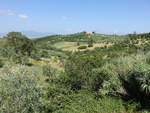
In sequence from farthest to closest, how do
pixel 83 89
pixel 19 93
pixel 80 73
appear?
1. pixel 80 73
2. pixel 83 89
3. pixel 19 93

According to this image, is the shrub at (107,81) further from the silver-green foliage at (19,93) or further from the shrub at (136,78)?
the silver-green foliage at (19,93)

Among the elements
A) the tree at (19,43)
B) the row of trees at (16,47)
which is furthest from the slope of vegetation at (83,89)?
the tree at (19,43)

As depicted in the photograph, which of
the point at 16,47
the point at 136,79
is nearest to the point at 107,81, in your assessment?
the point at 136,79

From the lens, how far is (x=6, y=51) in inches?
1332

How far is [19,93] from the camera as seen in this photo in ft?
29.2

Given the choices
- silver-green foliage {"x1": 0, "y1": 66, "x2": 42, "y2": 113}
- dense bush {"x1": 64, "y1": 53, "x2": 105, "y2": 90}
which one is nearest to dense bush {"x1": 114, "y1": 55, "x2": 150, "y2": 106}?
dense bush {"x1": 64, "y1": 53, "x2": 105, "y2": 90}

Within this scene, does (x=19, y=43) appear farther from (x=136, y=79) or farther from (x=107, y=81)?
(x=136, y=79)

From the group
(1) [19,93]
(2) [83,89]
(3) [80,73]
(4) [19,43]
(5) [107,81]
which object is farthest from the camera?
(4) [19,43]

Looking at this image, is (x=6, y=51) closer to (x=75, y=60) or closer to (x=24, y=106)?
(x=75, y=60)

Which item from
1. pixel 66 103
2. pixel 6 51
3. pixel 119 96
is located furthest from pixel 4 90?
pixel 6 51

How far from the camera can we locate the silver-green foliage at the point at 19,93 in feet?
28.6

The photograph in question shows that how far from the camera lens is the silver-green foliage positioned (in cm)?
870

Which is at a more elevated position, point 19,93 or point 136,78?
point 136,78

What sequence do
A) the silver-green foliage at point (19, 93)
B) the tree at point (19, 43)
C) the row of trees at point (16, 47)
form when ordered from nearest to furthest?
the silver-green foliage at point (19, 93), the row of trees at point (16, 47), the tree at point (19, 43)
